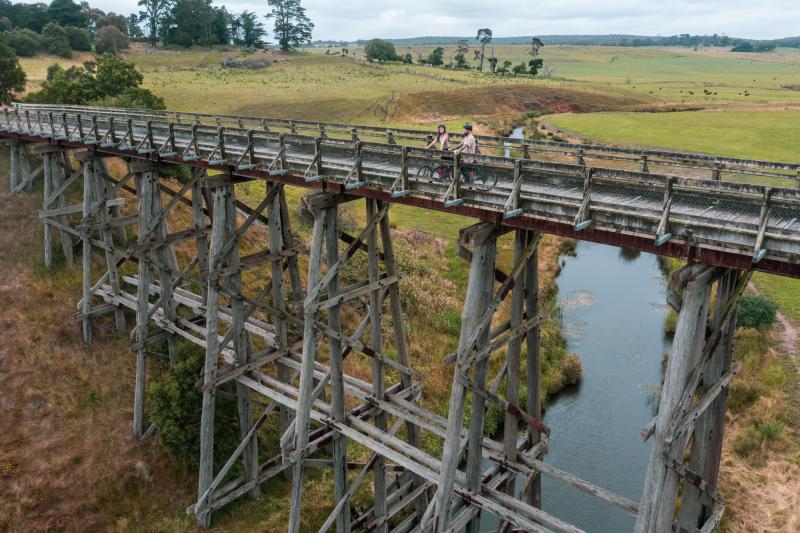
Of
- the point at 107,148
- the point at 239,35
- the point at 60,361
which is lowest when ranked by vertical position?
the point at 60,361

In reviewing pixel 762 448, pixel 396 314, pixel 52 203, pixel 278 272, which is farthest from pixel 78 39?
pixel 762 448

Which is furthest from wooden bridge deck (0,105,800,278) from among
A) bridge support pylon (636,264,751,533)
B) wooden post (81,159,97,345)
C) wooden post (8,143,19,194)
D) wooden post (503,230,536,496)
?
wooden post (8,143,19,194)

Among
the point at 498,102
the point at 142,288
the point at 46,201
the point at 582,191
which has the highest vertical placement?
the point at 498,102

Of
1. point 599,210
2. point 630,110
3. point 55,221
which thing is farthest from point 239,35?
point 599,210

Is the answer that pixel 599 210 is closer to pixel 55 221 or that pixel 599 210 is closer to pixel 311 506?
pixel 311 506

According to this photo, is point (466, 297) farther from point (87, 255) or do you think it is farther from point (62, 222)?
point (62, 222)

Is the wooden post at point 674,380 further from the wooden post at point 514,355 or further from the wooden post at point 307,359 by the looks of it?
the wooden post at point 307,359
